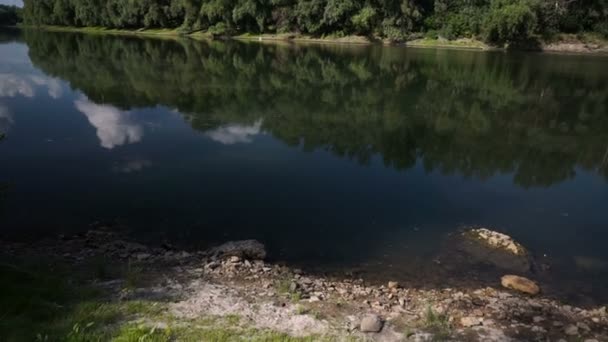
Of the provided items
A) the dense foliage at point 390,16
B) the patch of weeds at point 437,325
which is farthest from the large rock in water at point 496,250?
the dense foliage at point 390,16

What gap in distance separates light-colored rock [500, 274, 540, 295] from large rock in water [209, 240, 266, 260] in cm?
680

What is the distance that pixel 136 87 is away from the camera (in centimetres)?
3994

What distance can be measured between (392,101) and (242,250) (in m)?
26.7

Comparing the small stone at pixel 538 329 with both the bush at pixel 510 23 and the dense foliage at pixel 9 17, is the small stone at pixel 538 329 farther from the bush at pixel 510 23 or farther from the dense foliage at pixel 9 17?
the dense foliage at pixel 9 17

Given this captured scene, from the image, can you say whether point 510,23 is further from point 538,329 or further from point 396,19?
point 538,329

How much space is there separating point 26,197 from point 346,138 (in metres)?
16.3

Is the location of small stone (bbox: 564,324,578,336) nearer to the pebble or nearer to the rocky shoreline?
the rocky shoreline

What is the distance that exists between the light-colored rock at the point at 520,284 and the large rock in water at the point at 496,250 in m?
0.85

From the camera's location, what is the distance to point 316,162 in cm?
2234

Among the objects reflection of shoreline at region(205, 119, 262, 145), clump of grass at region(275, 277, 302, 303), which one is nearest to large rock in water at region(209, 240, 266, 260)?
clump of grass at region(275, 277, 302, 303)

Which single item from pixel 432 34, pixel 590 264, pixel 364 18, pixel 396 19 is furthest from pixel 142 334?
pixel 396 19

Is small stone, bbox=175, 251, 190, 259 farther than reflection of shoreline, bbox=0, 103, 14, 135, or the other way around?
reflection of shoreline, bbox=0, 103, 14, 135

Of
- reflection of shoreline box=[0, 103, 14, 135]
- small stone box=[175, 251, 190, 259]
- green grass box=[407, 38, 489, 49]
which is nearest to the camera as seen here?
small stone box=[175, 251, 190, 259]

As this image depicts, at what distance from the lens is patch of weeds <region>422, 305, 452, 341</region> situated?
8.85m
